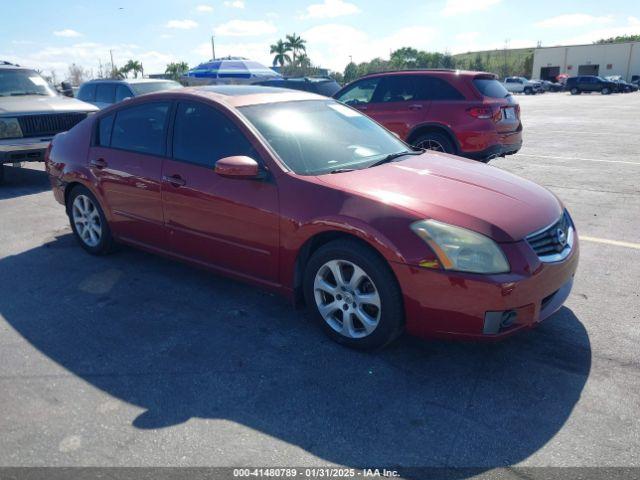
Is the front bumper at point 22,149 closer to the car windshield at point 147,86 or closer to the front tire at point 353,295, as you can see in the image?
the car windshield at point 147,86

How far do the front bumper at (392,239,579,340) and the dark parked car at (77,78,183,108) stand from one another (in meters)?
10.3

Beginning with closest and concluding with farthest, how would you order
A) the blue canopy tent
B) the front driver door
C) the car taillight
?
the front driver door → the car taillight → the blue canopy tent

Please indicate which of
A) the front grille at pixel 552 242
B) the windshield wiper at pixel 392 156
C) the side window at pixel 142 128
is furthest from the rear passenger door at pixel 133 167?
the front grille at pixel 552 242

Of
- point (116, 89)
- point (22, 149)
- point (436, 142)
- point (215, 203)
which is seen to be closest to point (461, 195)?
point (215, 203)

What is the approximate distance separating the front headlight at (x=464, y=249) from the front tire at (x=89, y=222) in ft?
11.1

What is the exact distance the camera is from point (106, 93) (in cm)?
1266

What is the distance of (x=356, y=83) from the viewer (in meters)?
9.66

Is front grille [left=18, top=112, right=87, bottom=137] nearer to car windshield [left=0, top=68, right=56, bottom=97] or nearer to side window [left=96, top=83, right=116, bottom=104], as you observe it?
car windshield [left=0, top=68, right=56, bottom=97]

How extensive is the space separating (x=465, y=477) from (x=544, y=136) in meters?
14.6

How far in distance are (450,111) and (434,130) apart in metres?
0.40

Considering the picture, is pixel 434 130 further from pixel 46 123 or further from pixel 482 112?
pixel 46 123

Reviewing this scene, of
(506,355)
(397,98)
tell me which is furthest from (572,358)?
(397,98)

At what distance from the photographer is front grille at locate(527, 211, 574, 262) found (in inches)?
126

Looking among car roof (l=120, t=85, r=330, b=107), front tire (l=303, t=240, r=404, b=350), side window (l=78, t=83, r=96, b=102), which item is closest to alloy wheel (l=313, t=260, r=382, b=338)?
front tire (l=303, t=240, r=404, b=350)
